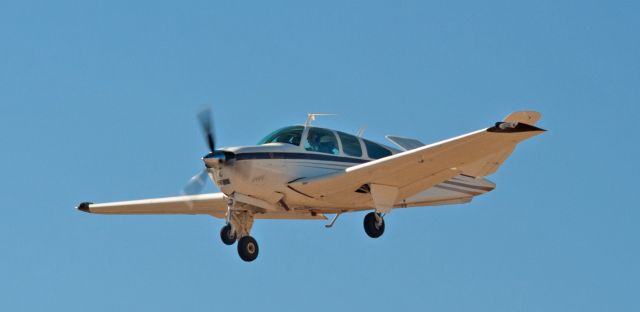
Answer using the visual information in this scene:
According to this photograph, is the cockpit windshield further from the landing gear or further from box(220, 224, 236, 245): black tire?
box(220, 224, 236, 245): black tire

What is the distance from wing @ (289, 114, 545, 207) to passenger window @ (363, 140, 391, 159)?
Answer: 1.20 m

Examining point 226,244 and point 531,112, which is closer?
point 531,112

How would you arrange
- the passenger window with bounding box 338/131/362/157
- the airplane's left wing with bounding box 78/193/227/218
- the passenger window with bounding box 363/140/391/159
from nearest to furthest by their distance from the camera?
1. the passenger window with bounding box 338/131/362/157
2. the passenger window with bounding box 363/140/391/159
3. the airplane's left wing with bounding box 78/193/227/218

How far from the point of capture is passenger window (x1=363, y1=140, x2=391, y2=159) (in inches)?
1382

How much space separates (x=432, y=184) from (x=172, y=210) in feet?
24.9

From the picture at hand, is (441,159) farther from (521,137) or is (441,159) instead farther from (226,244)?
(226,244)

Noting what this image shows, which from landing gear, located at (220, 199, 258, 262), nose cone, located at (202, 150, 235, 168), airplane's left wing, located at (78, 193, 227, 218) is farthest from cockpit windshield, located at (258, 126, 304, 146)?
airplane's left wing, located at (78, 193, 227, 218)

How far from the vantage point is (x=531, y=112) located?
103 ft

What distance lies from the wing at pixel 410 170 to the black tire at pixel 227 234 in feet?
6.31

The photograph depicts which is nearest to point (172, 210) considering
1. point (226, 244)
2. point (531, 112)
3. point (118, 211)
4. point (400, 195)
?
point (118, 211)

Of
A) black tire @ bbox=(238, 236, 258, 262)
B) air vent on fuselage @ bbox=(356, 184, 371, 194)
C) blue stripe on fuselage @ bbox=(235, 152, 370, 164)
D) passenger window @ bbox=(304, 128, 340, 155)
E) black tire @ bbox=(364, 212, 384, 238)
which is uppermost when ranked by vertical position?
passenger window @ bbox=(304, 128, 340, 155)

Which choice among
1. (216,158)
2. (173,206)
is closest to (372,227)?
(216,158)

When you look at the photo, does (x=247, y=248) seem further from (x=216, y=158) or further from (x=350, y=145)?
(x=350, y=145)

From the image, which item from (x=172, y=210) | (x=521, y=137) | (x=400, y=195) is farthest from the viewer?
(x=172, y=210)
